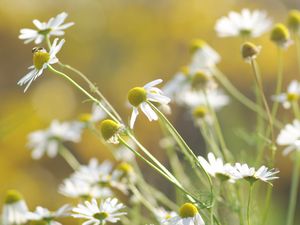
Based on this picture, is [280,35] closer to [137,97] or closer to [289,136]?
[289,136]

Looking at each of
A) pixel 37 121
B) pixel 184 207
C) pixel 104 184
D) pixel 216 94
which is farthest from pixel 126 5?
pixel 184 207

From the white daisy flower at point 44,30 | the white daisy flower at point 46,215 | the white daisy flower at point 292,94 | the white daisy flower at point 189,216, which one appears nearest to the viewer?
the white daisy flower at point 189,216

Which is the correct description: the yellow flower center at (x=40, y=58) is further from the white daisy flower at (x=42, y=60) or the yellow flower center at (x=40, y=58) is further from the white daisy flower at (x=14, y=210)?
the white daisy flower at (x=14, y=210)

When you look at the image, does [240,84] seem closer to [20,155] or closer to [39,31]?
[20,155]

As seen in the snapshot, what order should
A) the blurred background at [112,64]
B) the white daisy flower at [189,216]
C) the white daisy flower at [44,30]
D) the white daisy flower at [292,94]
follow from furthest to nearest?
1. the blurred background at [112,64]
2. the white daisy flower at [292,94]
3. the white daisy flower at [44,30]
4. the white daisy flower at [189,216]

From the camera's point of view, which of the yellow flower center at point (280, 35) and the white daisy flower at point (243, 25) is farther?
the white daisy flower at point (243, 25)

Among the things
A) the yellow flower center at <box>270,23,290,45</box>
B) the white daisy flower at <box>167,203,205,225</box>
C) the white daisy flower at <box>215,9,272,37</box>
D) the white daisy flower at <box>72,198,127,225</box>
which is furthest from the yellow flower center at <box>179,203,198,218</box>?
the white daisy flower at <box>215,9,272,37</box>

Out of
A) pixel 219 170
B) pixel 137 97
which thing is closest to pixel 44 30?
pixel 137 97

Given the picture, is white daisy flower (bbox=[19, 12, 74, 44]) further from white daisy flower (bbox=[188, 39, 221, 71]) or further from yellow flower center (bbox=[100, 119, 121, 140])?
white daisy flower (bbox=[188, 39, 221, 71])

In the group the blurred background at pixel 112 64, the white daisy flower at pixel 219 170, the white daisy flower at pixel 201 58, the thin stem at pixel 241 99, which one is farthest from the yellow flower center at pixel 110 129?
the blurred background at pixel 112 64
